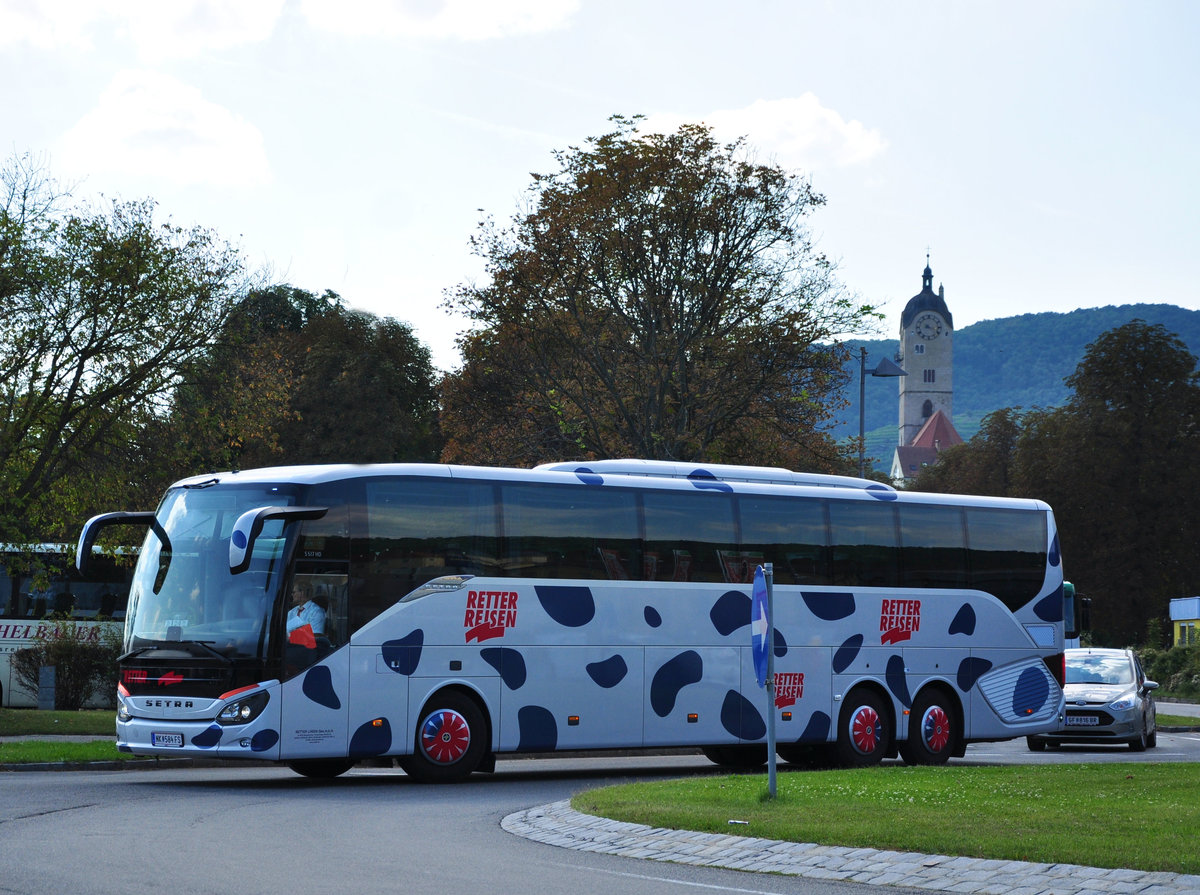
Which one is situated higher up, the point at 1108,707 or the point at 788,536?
the point at 788,536

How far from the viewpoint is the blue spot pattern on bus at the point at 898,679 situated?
21.9 meters

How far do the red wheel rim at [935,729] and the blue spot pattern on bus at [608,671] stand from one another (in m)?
4.97

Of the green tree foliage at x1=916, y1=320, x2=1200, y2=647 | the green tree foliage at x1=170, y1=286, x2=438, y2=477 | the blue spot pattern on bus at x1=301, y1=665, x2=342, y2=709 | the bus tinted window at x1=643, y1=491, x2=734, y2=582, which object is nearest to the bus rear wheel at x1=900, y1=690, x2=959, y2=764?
the bus tinted window at x1=643, y1=491, x2=734, y2=582

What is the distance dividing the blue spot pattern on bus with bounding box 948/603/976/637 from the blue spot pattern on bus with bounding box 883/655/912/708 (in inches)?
38.8

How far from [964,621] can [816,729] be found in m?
2.91

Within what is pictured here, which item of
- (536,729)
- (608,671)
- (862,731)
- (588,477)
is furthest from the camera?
(862,731)

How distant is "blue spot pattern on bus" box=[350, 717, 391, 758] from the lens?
57.0 feet

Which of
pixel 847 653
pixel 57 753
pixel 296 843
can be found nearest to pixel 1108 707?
pixel 847 653

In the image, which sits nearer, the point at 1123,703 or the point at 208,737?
the point at 208,737

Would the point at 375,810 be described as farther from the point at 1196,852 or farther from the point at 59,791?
the point at 1196,852

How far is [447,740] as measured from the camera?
59.5 feet

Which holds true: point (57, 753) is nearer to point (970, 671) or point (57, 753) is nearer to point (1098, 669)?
point (970, 671)

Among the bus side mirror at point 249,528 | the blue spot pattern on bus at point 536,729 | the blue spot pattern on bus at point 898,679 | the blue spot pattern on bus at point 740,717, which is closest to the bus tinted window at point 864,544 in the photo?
the blue spot pattern on bus at point 898,679

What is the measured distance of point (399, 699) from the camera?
17688 mm
